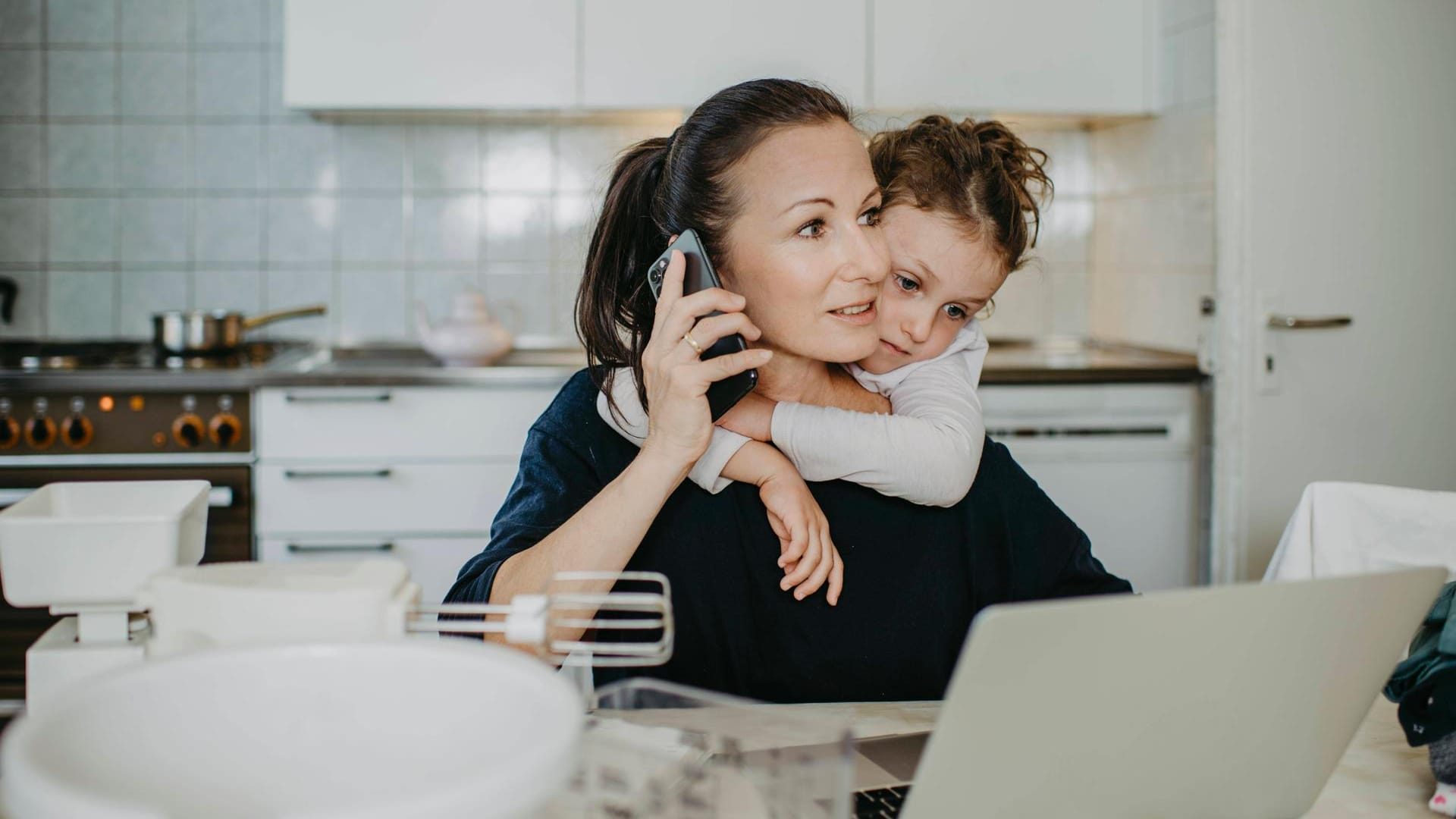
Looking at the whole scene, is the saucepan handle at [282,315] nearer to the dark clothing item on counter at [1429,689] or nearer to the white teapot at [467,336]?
the white teapot at [467,336]

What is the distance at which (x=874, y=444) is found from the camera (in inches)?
47.8

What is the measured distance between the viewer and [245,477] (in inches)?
104

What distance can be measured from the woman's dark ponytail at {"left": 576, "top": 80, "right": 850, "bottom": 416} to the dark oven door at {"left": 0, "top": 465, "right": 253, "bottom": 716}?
5.15 ft

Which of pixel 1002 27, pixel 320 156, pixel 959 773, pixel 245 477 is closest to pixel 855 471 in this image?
pixel 959 773

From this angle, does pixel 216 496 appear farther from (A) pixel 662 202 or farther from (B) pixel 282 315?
(A) pixel 662 202

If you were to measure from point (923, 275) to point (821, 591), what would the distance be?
363 mm

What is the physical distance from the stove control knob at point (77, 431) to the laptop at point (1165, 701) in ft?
7.54

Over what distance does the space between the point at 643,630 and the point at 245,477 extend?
5.19ft

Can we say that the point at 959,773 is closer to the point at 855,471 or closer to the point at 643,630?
the point at 855,471

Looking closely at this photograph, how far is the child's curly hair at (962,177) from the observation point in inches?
53.0

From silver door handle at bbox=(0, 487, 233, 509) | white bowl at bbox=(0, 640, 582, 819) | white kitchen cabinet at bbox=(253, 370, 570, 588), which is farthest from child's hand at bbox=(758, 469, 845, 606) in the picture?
silver door handle at bbox=(0, 487, 233, 509)

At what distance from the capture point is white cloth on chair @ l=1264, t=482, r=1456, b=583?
51.1 inches

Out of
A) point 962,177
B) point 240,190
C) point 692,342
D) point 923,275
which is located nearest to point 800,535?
point 692,342

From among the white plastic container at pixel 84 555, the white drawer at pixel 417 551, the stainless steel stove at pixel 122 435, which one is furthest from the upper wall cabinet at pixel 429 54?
the white plastic container at pixel 84 555
